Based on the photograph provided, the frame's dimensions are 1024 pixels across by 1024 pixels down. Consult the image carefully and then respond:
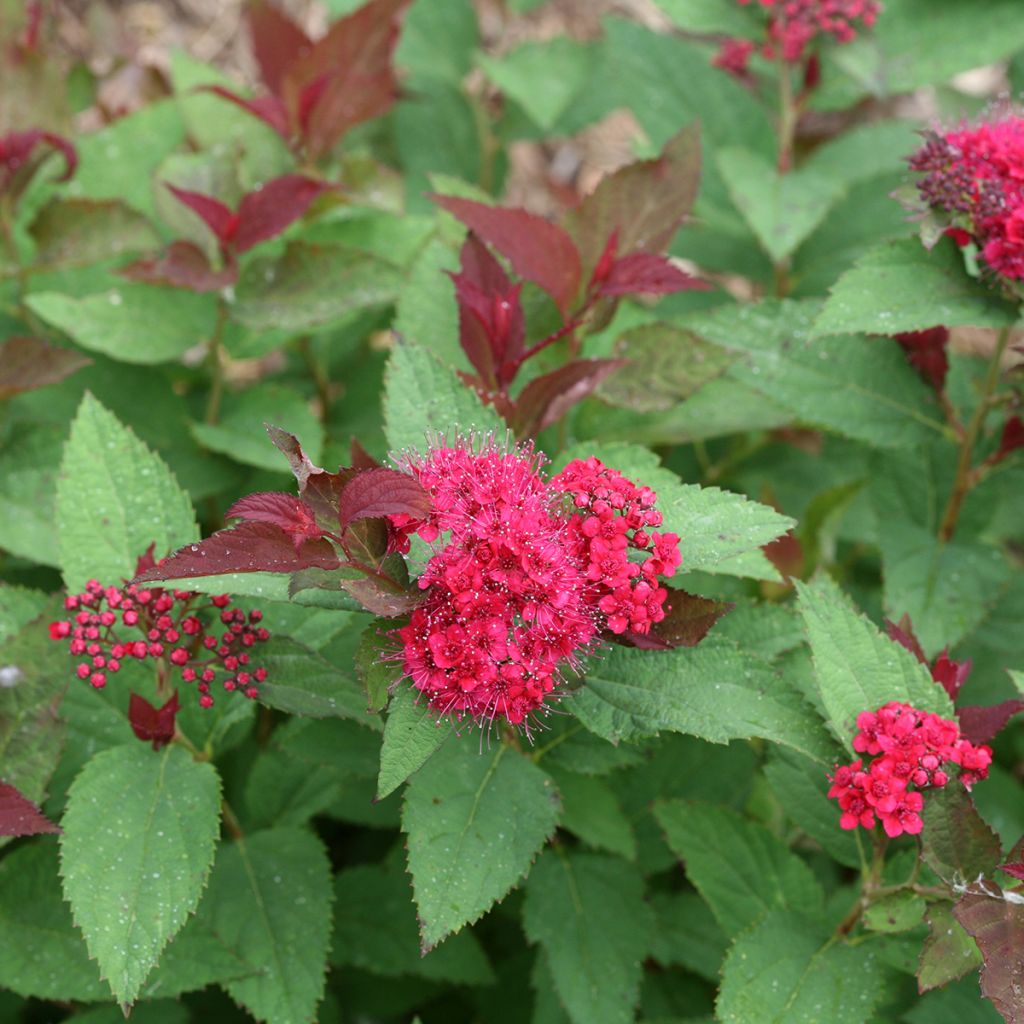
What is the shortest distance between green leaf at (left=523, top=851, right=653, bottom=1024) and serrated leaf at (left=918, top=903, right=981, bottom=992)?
23.7 inches

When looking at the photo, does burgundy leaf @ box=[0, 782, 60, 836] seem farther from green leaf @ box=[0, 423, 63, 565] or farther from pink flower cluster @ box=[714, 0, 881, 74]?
pink flower cluster @ box=[714, 0, 881, 74]

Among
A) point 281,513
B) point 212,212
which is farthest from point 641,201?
point 281,513

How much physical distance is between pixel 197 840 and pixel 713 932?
3.83ft

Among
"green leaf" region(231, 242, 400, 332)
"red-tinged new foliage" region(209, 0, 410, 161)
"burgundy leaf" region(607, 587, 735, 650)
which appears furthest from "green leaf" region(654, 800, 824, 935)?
"red-tinged new foliage" region(209, 0, 410, 161)

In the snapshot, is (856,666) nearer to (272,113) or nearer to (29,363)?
(29,363)

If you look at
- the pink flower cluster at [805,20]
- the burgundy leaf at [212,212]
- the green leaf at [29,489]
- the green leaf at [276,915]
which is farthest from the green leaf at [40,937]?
the pink flower cluster at [805,20]

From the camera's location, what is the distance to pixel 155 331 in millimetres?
2414

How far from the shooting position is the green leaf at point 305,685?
159 centimetres

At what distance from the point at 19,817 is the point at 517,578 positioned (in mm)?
824

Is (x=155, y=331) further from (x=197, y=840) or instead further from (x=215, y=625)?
(x=197, y=840)

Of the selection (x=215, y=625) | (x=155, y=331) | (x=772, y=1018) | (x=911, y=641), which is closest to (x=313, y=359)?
(x=155, y=331)

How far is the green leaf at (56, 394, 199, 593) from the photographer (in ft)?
5.97

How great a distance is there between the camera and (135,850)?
1.57 meters

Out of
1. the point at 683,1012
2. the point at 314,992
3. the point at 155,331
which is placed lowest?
the point at 683,1012
